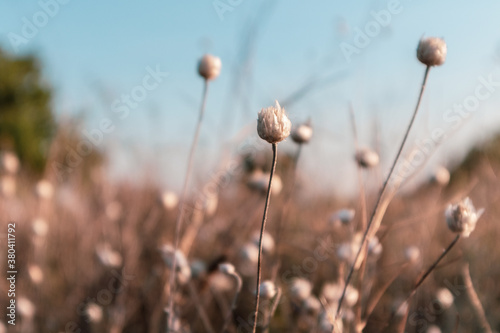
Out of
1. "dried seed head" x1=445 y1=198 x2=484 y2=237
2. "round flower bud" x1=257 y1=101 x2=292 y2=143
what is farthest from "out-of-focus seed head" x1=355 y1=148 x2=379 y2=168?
"round flower bud" x1=257 y1=101 x2=292 y2=143

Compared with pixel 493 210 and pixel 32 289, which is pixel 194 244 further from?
pixel 493 210

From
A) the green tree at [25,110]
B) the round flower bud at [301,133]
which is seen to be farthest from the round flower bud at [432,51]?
the green tree at [25,110]

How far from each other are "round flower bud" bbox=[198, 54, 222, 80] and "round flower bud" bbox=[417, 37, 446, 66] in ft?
1.00

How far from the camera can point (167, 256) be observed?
0.90 meters

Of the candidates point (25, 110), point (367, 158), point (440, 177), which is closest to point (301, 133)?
point (367, 158)

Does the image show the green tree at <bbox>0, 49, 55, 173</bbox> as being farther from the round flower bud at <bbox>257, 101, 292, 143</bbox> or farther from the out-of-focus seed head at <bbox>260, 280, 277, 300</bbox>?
the round flower bud at <bbox>257, 101, 292, 143</bbox>

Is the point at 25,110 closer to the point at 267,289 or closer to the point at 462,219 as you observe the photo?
the point at 267,289

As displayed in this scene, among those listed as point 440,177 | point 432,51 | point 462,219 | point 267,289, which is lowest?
point 267,289

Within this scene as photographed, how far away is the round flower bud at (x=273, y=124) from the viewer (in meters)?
0.46

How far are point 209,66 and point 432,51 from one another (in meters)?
0.33

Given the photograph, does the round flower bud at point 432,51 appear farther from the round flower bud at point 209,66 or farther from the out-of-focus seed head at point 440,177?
the out-of-focus seed head at point 440,177

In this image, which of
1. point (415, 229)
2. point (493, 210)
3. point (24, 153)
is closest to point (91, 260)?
point (415, 229)

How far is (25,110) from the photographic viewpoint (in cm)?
1493

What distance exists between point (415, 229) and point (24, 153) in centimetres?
1404
